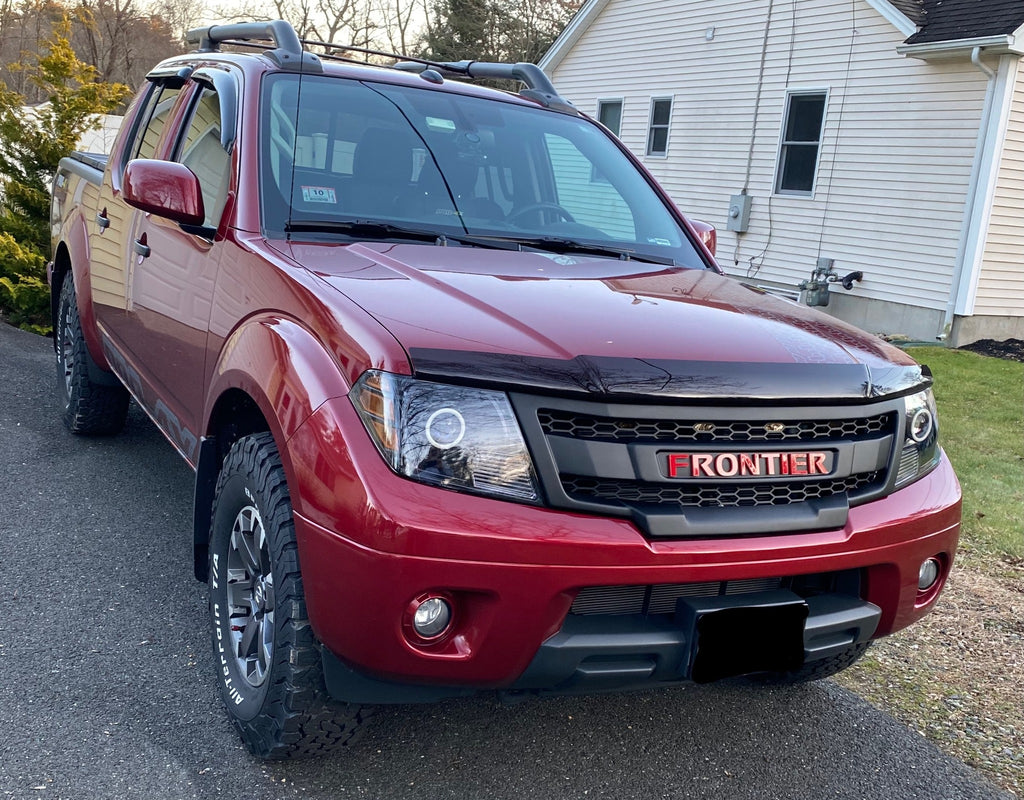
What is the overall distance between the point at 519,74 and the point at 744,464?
2658mm

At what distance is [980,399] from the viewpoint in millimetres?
8305

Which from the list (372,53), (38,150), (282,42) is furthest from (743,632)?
(38,150)

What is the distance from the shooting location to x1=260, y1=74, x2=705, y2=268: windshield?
315cm

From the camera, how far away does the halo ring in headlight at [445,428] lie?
207 centimetres

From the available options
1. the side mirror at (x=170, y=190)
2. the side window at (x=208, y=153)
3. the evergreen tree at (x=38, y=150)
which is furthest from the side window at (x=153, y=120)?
the evergreen tree at (x=38, y=150)

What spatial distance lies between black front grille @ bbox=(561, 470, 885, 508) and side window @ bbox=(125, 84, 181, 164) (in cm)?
294

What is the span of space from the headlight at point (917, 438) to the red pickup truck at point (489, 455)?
0.01 metres

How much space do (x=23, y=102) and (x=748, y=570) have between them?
337 inches

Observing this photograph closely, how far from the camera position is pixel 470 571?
6.62ft

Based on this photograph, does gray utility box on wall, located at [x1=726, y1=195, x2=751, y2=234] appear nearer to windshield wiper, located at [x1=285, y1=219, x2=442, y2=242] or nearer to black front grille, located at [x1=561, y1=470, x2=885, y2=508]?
windshield wiper, located at [x1=285, y1=219, x2=442, y2=242]

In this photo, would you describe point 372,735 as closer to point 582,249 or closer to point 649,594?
point 649,594

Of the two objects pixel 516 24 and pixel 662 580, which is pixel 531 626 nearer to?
pixel 662 580

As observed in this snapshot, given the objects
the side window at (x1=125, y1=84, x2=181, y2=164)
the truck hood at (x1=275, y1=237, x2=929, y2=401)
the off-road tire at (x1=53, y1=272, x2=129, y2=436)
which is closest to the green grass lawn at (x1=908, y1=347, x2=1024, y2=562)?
the truck hood at (x1=275, y1=237, x2=929, y2=401)

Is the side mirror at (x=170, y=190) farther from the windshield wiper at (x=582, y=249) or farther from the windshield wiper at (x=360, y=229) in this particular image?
the windshield wiper at (x=582, y=249)
